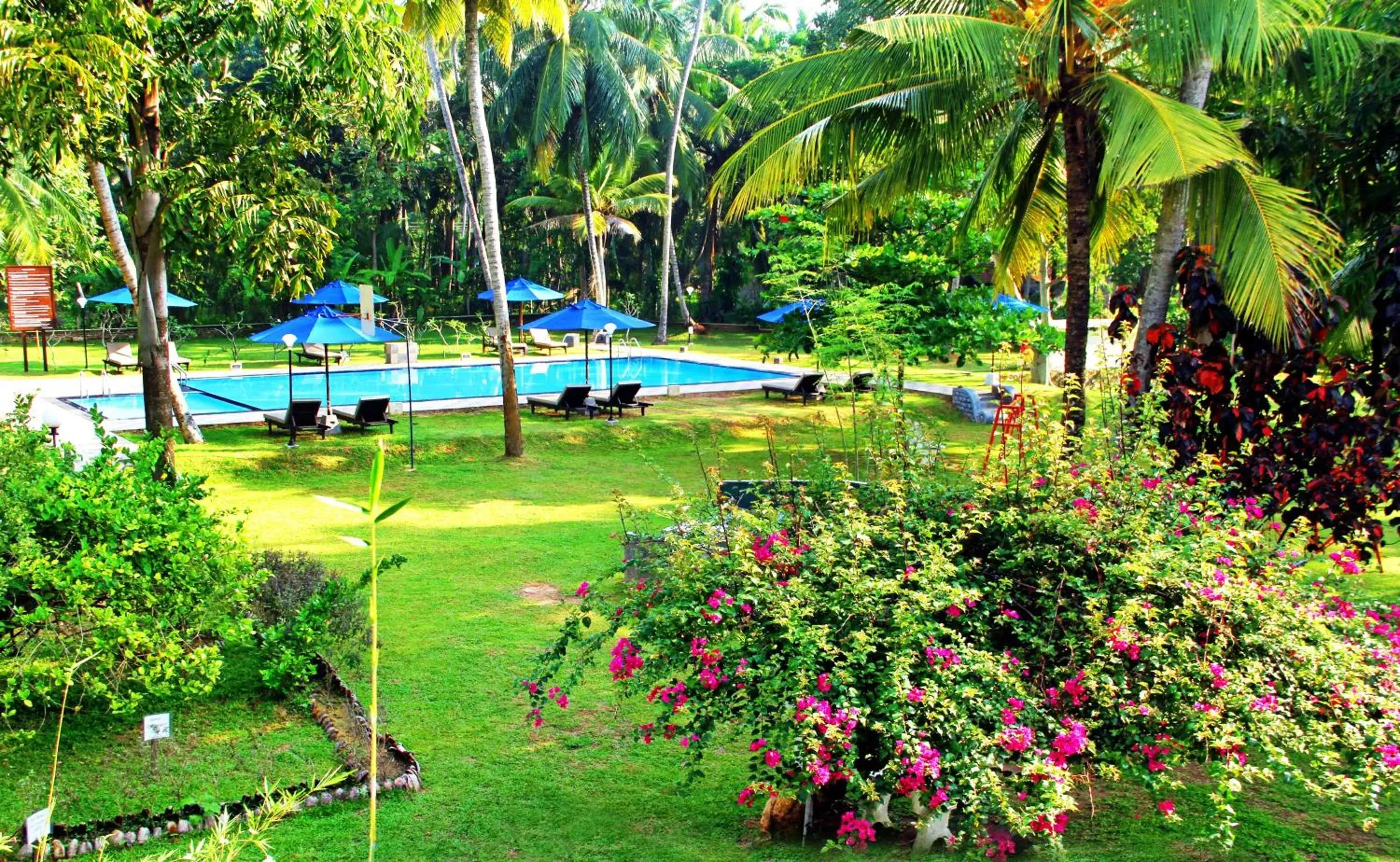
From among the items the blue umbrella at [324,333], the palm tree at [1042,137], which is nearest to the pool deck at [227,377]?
the blue umbrella at [324,333]

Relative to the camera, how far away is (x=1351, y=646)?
16.2 feet

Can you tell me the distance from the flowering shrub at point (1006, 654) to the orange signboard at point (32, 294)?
342 inches

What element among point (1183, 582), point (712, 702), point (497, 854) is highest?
point (1183, 582)

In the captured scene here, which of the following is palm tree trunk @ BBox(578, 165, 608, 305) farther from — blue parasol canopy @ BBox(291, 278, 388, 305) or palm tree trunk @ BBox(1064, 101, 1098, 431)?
palm tree trunk @ BBox(1064, 101, 1098, 431)

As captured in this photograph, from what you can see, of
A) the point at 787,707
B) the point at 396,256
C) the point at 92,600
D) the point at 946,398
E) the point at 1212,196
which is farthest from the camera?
the point at 396,256

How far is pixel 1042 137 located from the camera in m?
10.5

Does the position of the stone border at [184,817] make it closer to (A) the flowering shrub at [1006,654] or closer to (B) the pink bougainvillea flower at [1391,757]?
(A) the flowering shrub at [1006,654]

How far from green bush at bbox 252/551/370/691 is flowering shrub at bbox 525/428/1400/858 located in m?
2.32

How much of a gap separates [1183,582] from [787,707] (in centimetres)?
175

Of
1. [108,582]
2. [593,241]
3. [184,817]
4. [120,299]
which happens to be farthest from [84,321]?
[184,817]

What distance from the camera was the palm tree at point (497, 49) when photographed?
1316cm

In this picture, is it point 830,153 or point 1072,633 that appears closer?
point 1072,633

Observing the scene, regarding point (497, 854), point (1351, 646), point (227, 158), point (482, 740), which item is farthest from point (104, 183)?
point (1351, 646)

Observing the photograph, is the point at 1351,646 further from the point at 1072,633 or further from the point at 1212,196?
the point at 1212,196
